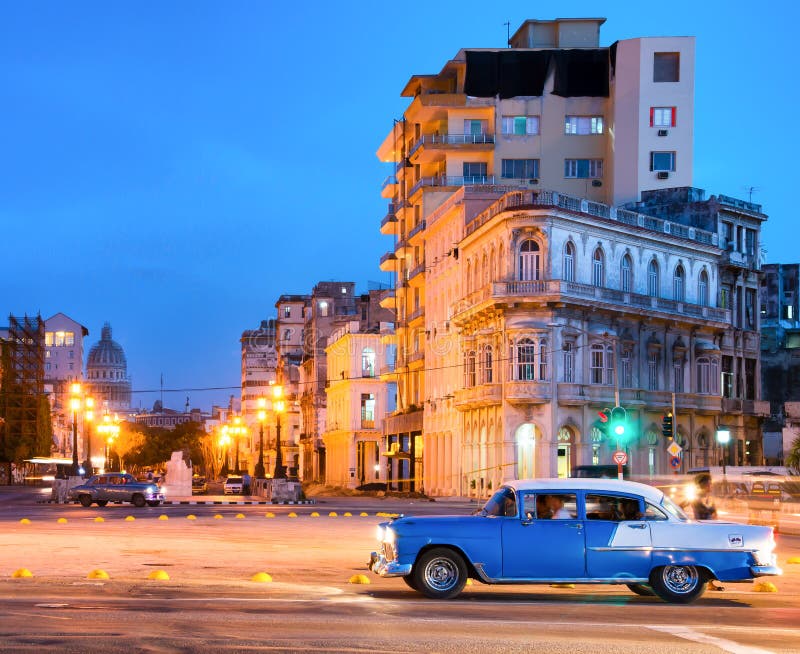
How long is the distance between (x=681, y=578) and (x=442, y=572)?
10.0 feet

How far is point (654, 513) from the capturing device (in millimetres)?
17375

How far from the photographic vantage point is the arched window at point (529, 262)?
59719 millimetres

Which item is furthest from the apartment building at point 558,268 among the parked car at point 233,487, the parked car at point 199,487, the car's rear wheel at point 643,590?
the car's rear wheel at point 643,590

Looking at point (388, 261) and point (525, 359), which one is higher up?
point (388, 261)

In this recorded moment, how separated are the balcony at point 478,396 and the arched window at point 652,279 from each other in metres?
10.00

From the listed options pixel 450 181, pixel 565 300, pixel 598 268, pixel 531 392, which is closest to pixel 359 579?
pixel 531 392

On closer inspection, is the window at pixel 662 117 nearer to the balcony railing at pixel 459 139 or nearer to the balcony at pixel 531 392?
the balcony railing at pixel 459 139

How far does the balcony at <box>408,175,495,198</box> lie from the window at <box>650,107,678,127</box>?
9690 millimetres

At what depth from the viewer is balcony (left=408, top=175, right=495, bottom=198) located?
252 ft

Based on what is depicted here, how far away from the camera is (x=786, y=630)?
46.7ft

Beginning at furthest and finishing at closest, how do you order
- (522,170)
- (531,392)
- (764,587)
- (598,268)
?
(522,170) → (598,268) → (531,392) → (764,587)

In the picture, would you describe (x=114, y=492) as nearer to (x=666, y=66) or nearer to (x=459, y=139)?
(x=459, y=139)

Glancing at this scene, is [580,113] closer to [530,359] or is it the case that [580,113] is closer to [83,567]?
[530,359]

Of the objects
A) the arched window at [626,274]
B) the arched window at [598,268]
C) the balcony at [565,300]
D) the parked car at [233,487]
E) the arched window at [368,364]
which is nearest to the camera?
the balcony at [565,300]
